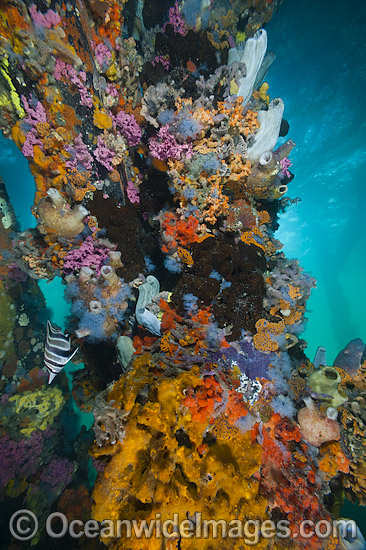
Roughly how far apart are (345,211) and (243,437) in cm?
4336

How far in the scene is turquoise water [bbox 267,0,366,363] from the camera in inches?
501

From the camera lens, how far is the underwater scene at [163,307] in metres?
2.54

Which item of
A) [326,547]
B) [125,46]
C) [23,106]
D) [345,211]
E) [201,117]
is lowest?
[326,547]

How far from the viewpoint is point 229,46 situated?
6477 mm

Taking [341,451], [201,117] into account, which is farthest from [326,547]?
[201,117]

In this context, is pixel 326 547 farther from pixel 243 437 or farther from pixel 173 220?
pixel 173 220

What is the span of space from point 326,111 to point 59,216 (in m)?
25.0

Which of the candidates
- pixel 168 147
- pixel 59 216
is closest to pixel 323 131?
pixel 168 147

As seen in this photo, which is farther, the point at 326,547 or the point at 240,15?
the point at 240,15

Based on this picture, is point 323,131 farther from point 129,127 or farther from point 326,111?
point 129,127

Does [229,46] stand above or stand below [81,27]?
above

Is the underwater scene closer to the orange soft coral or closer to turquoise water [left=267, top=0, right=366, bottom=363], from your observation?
the orange soft coral

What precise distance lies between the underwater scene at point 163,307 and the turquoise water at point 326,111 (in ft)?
13.0

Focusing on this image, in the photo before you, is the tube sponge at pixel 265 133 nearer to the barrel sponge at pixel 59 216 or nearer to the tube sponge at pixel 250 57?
the tube sponge at pixel 250 57
